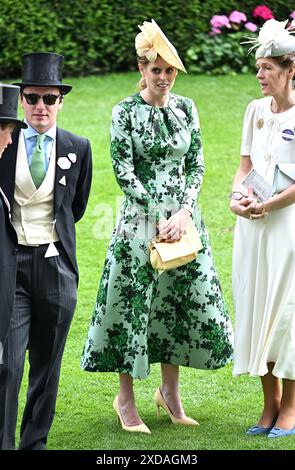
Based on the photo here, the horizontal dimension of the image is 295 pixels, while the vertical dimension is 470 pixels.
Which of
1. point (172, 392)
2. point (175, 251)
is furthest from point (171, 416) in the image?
point (175, 251)

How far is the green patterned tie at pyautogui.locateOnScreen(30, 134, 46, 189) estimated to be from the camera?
6969 mm

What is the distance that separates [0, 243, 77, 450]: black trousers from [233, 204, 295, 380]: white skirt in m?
1.10

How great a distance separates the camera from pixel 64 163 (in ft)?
23.3

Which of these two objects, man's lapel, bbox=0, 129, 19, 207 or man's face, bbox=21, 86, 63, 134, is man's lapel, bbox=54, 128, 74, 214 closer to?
man's face, bbox=21, 86, 63, 134

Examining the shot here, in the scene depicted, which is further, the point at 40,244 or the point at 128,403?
the point at 128,403

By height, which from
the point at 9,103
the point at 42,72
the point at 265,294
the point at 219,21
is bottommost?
the point at 265,294

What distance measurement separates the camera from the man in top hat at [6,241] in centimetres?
633

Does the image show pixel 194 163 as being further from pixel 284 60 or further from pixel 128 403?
pixel 128 403

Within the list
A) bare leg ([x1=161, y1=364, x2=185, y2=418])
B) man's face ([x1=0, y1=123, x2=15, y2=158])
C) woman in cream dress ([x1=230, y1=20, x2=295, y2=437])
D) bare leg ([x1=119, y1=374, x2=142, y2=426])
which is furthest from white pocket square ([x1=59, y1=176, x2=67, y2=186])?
bare leg ([x1=161, y1=364, x2=185, y2=418])

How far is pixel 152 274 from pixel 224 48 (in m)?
9.60

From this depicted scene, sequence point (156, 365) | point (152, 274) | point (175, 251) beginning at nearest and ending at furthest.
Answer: point (175, 251) < point (152, 274) < point (156, 365)

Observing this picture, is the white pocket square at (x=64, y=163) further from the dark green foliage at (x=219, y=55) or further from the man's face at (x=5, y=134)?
the dark green foliage at (x=219, y=55)

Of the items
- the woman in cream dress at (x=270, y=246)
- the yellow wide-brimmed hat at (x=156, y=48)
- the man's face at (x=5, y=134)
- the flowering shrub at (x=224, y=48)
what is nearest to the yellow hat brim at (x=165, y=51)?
the yellow wide-brimmed hat at (x=156, y=48)

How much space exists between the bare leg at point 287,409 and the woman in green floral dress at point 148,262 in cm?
44
